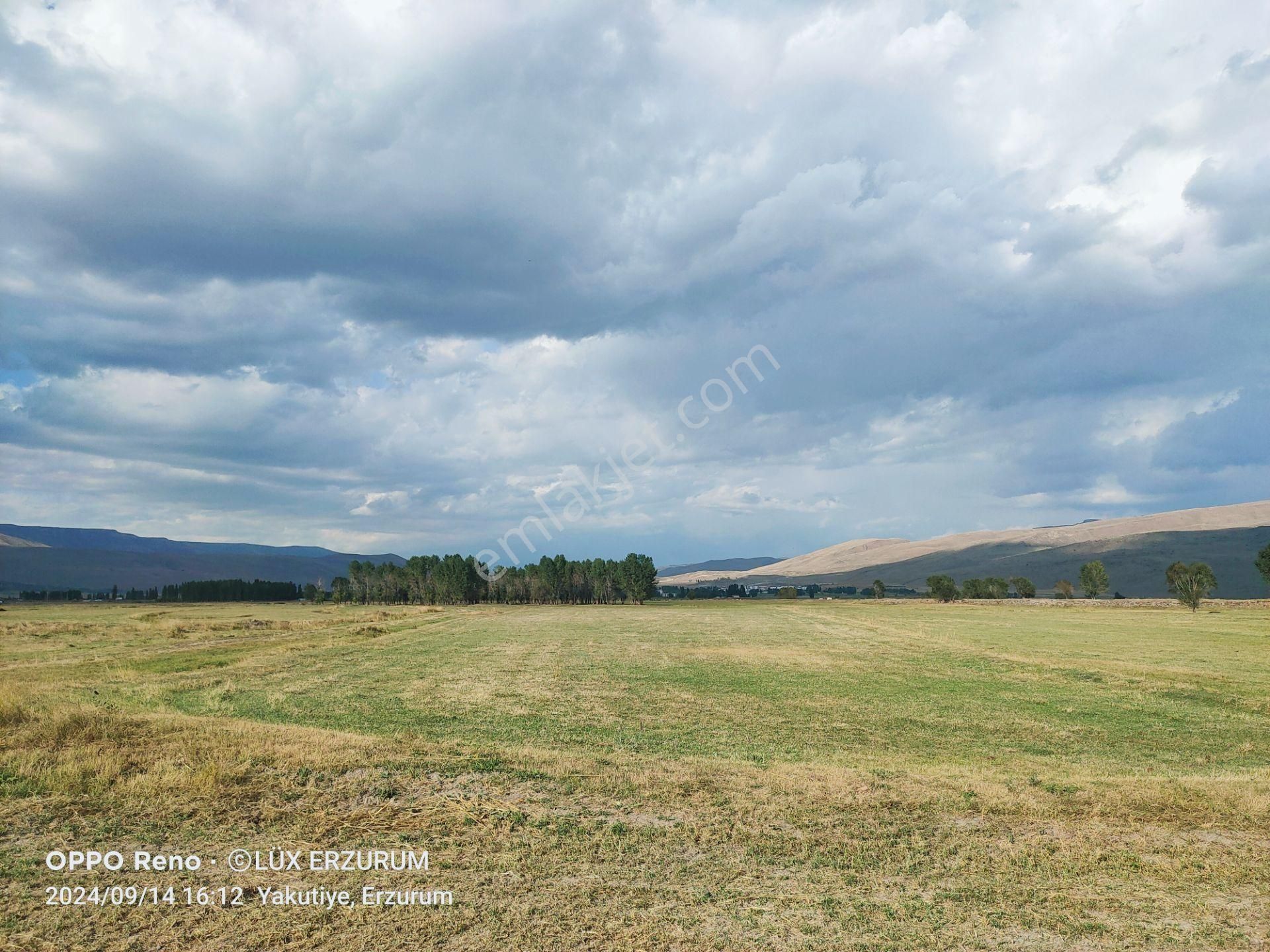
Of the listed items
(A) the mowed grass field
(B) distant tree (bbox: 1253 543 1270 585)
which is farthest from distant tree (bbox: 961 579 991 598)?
(A) the mowed grass field

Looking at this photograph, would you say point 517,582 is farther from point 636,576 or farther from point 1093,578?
point 1093,578

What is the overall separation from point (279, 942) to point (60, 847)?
466 cm

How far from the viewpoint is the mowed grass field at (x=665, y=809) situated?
293 inches

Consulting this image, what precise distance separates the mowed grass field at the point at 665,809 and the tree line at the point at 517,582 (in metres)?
160

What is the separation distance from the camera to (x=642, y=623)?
76.4 meters

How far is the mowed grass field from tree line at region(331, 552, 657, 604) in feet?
524

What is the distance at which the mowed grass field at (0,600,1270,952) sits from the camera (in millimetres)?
7453

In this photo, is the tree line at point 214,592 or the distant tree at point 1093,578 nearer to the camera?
the distant tree at point 1093,578

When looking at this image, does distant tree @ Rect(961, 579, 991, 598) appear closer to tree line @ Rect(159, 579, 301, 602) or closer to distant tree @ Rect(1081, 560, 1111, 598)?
distant tree @ Rect(1081, 560, 1111, 598)

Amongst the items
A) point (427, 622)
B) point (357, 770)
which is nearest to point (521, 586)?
point (427, 622)

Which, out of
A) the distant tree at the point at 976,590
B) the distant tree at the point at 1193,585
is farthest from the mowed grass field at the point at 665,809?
the distant tree at the point at 976,590

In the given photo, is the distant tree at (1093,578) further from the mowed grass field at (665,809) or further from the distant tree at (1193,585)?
the mowed grass field at (665,809)

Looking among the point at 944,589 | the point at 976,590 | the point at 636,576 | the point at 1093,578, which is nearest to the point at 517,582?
Answer: the point at 636,576

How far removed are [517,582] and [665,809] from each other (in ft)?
588
